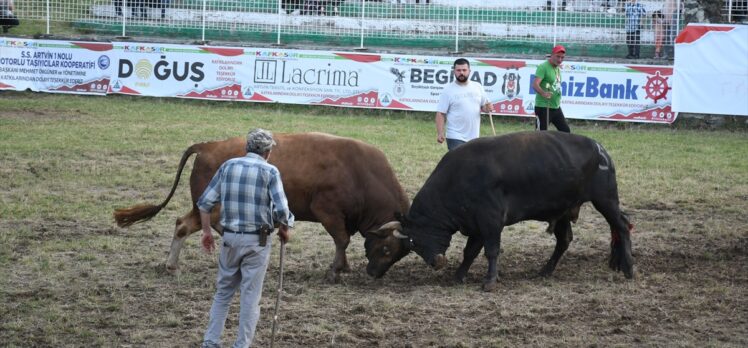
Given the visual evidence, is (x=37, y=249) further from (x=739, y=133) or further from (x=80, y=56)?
(x=739, y=133)

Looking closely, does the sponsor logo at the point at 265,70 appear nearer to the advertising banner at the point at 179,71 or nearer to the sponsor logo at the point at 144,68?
the advertising banner at the point at 179,71

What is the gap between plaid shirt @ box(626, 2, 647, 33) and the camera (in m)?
21.4

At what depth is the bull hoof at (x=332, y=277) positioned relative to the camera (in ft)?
32.5

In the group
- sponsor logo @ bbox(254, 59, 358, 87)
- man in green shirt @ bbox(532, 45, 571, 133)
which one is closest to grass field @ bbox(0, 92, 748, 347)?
man in green shirt @ bbox(532, 45, 571, 133)

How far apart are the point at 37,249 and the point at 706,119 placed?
1368 centimetres

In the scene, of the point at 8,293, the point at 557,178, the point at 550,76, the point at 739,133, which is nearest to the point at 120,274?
the point at 8,293

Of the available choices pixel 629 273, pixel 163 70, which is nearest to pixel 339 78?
pixel 163 70

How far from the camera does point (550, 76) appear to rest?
1425cm

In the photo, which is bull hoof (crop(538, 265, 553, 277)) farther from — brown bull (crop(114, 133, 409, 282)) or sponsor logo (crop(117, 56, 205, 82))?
sponsor logo (crop(117, 56, 205, 82))

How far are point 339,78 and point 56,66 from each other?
5819mm

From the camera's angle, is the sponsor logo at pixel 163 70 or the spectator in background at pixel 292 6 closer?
the sponsor logo at pixel 163 70

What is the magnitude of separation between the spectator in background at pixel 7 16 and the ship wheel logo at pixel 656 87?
13.1 m

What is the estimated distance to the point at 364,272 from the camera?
34.0 feet

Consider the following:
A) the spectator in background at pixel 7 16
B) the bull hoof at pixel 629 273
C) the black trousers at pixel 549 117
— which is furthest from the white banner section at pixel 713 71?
the spectator in background at pixel 7 16
